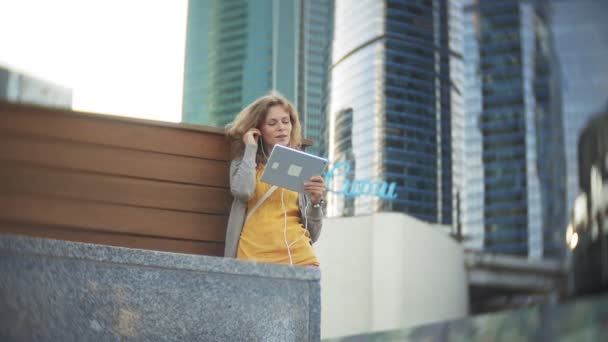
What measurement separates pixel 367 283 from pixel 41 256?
17797 millimetres

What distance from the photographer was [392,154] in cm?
4147

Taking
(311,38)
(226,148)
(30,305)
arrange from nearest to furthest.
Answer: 1. (30,305)
2. (226,148)
3. (311,38)

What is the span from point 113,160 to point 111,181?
9 centimetres

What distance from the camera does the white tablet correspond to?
267 cm

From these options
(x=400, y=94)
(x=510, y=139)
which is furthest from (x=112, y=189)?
(x=510, y=139)

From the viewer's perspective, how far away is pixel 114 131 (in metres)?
2.85

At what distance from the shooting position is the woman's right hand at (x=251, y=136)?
2893mm

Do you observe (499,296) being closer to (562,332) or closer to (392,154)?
(392,154)

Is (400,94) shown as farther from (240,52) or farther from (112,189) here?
(112,189)

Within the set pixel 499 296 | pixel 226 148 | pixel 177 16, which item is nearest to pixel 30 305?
pixel 226 148

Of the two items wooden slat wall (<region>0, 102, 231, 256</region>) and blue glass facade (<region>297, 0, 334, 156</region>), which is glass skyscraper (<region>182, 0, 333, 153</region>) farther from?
wooden slat wall (<region>0, 102, 231, 256</region>)

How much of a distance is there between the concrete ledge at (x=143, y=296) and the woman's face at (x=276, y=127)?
88 centimetres

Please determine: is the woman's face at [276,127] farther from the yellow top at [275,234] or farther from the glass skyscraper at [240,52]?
the glass skyscraper at [240,52]

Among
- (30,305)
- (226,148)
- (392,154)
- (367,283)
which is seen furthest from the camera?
(392,154)
